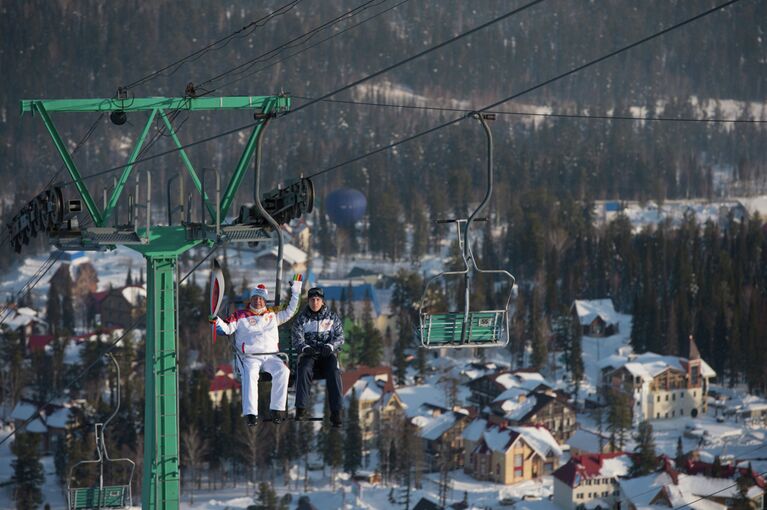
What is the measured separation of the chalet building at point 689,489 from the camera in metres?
45.2

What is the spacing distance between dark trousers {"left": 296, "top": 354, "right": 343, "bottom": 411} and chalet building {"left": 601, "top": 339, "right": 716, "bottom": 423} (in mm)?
44160

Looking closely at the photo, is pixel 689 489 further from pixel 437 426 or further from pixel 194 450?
Answer: pixel 194 450

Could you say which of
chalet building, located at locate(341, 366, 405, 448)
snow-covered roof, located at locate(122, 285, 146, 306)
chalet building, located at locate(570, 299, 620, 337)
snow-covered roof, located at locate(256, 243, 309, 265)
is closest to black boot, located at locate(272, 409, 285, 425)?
chalet building, located at locate(341, 366, 405, 448)

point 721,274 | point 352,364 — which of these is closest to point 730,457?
point 352,364

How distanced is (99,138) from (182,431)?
9030cm

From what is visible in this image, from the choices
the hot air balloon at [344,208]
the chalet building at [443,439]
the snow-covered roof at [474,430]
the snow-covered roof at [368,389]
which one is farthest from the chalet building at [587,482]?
the hot air balloon at [344,208]

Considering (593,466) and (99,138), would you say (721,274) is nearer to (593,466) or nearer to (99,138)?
(593,466)

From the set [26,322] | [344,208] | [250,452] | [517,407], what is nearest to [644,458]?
[517,407]

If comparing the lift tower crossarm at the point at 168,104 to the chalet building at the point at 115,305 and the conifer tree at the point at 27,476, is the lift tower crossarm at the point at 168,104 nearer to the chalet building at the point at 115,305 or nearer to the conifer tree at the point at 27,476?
the conifer tree at the point at 27,476

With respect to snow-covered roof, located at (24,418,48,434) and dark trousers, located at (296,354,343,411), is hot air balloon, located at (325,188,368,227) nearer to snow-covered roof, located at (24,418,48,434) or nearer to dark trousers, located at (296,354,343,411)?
snow-covered roof, located at (24,418,48,434)

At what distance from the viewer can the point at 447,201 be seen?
107062mm

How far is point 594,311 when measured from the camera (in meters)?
73.9

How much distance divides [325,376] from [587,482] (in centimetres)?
3252

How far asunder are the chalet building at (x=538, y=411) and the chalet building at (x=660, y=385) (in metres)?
3.07
